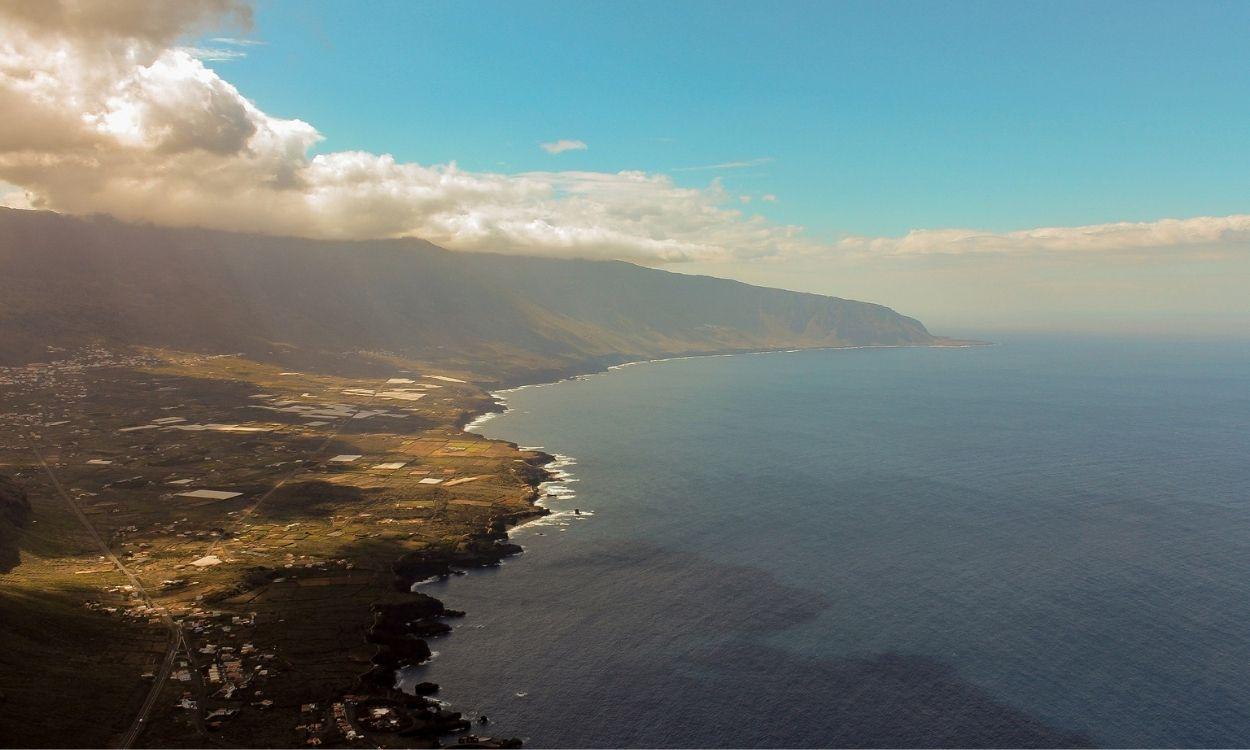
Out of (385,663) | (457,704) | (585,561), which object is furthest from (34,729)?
(585,561)

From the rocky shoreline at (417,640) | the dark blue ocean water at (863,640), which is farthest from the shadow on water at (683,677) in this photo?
the rocky shoreline at (417,640)

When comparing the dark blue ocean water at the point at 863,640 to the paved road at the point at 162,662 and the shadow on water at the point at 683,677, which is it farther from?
the paved road at the point at 162,662

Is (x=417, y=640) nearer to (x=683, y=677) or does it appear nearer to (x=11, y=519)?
(x=683, y=677)

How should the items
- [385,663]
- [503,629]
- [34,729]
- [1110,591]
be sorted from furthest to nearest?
[1110,591], [503,629], [385,663], [34,729]

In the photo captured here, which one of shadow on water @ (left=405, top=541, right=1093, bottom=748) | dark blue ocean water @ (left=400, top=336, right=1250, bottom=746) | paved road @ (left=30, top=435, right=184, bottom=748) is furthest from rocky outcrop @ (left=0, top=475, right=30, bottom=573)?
dark blue ocean water @ (left=400, top=336, right=1250, bottom=746)

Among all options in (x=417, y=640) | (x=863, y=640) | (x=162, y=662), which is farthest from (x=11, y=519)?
(x=863, y=640)

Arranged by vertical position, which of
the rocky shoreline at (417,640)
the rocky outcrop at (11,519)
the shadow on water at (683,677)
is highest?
the rocky outcrop at (11,519)

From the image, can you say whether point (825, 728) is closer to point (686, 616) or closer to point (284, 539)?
point (686, 616)

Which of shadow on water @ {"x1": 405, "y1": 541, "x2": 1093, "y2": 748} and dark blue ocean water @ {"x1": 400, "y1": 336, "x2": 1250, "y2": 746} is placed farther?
dark blue ocean water @ {"x1": 400, "y1": 336, "x2": 1250, "y2": 746}

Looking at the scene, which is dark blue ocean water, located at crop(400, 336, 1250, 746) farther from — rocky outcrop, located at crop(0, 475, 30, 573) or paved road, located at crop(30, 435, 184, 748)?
rocky outcrop, located at crop(0, 475, 30, 573)

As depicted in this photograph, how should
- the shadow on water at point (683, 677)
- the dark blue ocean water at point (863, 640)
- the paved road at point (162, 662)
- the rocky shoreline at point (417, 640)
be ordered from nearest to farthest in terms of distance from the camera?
the paved road at point (162, 662)
the shadow on water at point (683, 677)
the rocky shoreline at point (417, 640)
the dark blue ocean water at point (863, 640)

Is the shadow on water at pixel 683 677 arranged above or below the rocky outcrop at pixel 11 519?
below
